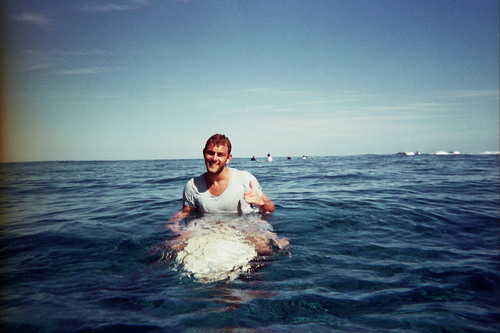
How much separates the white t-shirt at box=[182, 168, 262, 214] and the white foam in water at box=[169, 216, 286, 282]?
0.52 metres

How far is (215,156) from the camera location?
16.1ft

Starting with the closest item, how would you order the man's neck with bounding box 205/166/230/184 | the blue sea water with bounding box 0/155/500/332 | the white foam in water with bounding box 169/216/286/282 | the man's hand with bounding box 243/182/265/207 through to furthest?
1. the blue sea water with bounding box 0/155/500/332
2. the white foam in water with bounding box 169/216/286/282
3. the man's hand with bounding box 243/182/265/207
4. the man's neck with bounding box 205/166/230/184

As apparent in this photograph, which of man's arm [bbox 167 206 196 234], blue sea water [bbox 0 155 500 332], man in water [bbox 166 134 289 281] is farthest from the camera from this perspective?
man's arm [bbox 167 206 196 234]

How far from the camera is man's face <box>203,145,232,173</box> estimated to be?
16.1ft

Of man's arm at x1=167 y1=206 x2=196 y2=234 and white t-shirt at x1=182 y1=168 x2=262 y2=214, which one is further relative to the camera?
white t-shirt at x1=182 y1=168 x2=262 y2=214

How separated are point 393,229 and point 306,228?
1822mm

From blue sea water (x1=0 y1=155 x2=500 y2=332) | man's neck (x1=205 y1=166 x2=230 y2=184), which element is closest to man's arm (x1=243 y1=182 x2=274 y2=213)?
man's neck (x1=205 y1=166 x2=230 y2=184)

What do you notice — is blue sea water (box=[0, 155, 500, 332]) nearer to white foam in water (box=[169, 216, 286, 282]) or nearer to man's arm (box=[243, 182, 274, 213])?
white foam in water (box=[169, 216, 286, 282])

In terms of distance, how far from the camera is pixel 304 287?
→ 9.81 feet

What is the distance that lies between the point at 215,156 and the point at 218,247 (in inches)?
73.2

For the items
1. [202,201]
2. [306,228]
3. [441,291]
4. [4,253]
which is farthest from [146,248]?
[441,291]

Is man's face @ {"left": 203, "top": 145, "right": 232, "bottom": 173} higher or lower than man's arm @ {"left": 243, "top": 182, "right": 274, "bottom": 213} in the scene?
higher

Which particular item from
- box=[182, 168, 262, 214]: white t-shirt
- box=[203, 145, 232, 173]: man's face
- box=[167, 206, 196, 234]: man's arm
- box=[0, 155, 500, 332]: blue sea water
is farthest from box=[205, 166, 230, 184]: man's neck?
box=[0, 155, 500, 332]: blue sea water

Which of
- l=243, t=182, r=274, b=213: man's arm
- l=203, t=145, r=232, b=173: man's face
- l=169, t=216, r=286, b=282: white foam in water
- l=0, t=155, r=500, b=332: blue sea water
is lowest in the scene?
l=0, t=155, r=500, b=332: blue sea water
